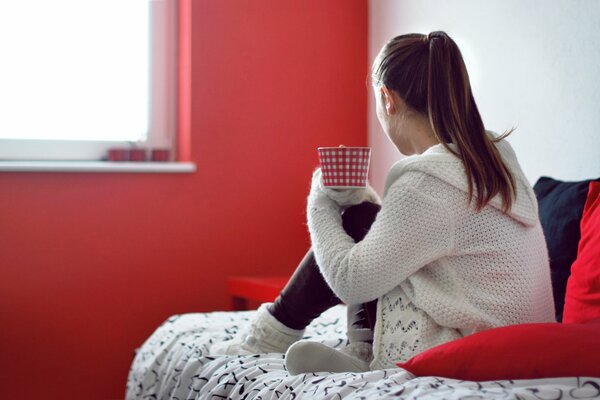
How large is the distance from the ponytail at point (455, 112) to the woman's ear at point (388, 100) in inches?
3.1

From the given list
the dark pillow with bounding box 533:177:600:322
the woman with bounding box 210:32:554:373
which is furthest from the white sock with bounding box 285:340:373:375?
the dark pillow with bounding box 533:177:600:322

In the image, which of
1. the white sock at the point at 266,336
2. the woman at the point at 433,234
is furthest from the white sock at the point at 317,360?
the white sock at the point at 266,336

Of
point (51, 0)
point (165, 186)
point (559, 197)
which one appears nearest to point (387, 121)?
point (559, 197)

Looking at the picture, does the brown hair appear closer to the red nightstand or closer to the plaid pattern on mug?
the plaid pattern on mug

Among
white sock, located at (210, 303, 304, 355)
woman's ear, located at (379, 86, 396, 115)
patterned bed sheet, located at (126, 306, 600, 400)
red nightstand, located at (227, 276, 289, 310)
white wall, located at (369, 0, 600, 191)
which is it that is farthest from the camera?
red nightstand, located at (227, 276, 289, 310)

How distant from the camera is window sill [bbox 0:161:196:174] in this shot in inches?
108

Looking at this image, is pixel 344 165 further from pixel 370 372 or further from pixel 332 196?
pixel 370 372

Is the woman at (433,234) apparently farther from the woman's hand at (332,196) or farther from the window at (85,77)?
the window at (85,77)

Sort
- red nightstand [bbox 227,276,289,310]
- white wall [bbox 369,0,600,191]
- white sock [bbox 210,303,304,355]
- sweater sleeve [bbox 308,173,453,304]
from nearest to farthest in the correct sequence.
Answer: sweater sleeve [bbox 308,173,453,304]
white sock [bbox 210,303,304,355]
white wall [bbox 369,0,600,191]
red nightstand [bbox 227,276,289,310]

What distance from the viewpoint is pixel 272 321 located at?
1.78 m

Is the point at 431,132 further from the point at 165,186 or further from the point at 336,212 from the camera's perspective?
the point at 165,186

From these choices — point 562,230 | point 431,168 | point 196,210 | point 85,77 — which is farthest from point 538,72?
point 85,77

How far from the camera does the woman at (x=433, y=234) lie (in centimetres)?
143

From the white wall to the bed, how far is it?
26 cm
